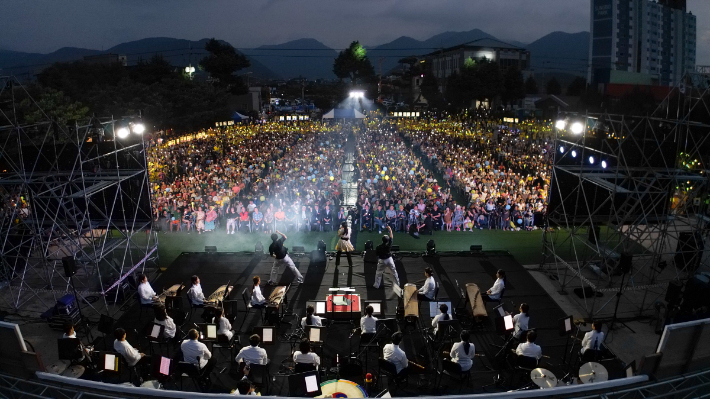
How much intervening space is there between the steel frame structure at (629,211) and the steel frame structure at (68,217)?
Result: 10.8m

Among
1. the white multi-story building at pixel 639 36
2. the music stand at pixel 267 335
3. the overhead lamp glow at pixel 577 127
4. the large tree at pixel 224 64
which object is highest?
the white multi-story building at pixel 639 36

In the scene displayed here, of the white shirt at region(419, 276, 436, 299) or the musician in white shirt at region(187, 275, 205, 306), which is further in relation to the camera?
the white shirt at region(419, 276, 436, 299)

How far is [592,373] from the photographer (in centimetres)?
742

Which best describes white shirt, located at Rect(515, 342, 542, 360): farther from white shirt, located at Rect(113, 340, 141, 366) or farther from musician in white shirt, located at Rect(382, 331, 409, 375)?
white shirt, located at Rect(113, 340, 141, 366)

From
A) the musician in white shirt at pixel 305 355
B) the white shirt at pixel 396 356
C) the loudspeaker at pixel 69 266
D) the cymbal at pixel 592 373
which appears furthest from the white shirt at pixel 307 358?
the loudspeaker at pixel 69 266

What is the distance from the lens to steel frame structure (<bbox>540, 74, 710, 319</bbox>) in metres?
10.8

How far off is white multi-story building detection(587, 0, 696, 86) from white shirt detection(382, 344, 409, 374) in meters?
94.0

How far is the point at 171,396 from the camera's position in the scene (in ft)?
14.8

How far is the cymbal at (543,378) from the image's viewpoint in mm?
7260

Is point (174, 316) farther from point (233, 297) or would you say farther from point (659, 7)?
point (659, 7)

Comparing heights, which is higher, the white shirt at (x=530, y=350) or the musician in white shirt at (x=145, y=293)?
the musician in white shirt at (x=145, y=293)

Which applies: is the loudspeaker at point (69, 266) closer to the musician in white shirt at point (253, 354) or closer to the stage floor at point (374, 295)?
the stage floor at point (374, 295)

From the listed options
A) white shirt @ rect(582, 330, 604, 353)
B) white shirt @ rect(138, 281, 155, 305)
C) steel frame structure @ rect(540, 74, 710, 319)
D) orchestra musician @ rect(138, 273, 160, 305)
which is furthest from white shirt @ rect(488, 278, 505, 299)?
white shirt @ rect(138, 281, 155, 305)

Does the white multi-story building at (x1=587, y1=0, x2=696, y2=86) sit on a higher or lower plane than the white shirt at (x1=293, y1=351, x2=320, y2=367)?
higher
